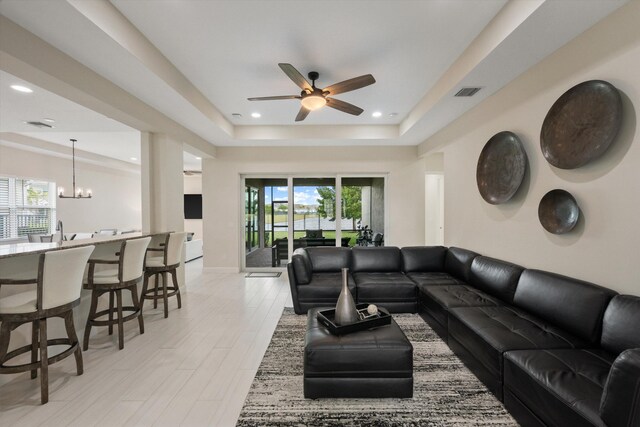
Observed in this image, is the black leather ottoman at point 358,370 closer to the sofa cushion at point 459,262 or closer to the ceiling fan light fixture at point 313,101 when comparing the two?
the sofa cushion at point 459,262

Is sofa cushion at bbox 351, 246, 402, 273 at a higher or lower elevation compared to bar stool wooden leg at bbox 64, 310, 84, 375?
higher

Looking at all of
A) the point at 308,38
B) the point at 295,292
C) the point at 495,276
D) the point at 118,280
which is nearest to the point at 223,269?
the point at 295,292

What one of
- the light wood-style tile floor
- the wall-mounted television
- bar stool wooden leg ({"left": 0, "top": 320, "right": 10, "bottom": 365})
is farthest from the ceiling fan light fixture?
the wall-mounted television

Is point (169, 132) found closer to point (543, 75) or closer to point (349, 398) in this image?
point (349, 398)

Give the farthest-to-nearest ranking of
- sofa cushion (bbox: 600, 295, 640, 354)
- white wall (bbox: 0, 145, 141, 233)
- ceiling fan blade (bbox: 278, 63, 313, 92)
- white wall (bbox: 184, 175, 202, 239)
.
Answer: white wall (bbox: 184, 175, 202, 239) < white wall (bbox: 0, 145, 141, 233) < ceiling fan blade (bbox: 278, 63, 313, 92) < sofa cushion (bbox: 600, 295, 640, 354)

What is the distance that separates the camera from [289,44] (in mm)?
2889

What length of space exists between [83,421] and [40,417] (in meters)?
0.33

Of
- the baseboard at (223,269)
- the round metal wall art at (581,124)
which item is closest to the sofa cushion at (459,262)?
the round metal wall art at (581,124)

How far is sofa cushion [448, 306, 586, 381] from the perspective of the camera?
1.92m

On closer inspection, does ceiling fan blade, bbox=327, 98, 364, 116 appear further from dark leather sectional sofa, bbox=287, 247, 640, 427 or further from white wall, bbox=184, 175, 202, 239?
white wall, bbox=184, 175, 202, 239

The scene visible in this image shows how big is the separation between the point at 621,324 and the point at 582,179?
3.81ft

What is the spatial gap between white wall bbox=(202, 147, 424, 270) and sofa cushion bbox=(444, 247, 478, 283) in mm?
2146

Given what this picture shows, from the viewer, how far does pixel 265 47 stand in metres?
2.93

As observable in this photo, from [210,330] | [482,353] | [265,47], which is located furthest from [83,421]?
[265,47]
